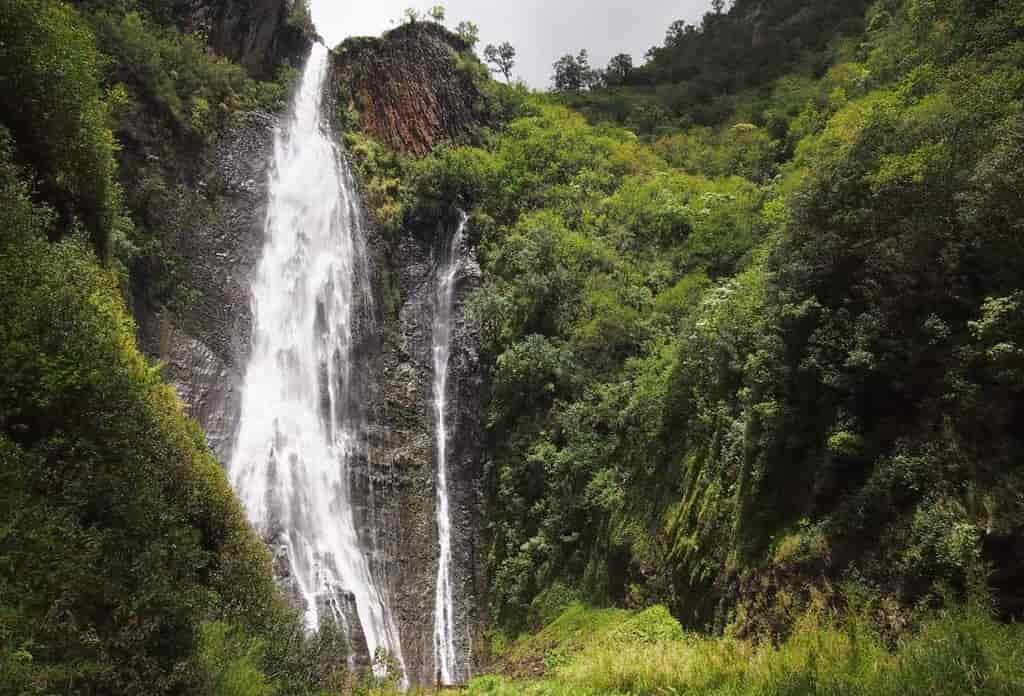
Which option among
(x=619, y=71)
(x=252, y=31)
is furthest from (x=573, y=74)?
(x=252, y=31)

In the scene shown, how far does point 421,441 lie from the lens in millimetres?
21688

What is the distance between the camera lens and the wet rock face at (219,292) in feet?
61.0

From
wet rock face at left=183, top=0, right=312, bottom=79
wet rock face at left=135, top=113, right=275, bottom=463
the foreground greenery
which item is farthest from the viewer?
wet rock face at left=183, top=0, right=312, bottom=79

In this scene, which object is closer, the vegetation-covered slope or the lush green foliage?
the vegetation-covered slope

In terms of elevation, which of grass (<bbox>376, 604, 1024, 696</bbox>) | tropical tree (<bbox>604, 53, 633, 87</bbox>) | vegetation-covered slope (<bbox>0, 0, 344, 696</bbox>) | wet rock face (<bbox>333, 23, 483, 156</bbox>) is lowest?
grass (<bbox>376, 604, 1024, 696</bbox>)

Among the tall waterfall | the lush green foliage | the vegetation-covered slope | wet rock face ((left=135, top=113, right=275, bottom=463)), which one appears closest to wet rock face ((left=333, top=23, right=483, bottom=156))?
the tall waterfall

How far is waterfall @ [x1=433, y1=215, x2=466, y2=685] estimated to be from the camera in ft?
58.2

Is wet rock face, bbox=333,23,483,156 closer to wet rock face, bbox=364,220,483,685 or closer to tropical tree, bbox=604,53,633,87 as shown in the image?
wet rock face, bbox=364,220,483,685

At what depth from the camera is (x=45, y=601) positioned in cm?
655

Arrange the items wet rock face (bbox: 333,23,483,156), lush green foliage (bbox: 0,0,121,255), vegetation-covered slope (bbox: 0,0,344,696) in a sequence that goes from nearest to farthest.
Answer: vegetation-covered slope (bbox: 0,0,344,696)
lush green foliage (bbox: 0,0,121,255)
wet rock face (bbox: 333,23,483,156)

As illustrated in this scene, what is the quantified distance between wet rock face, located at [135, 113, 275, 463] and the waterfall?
647 cm

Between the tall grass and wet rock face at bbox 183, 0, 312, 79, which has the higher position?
wet rock face at bbox 183, 0, 312, 79

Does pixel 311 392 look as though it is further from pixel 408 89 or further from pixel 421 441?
pixel 408 89

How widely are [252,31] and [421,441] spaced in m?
21.5
